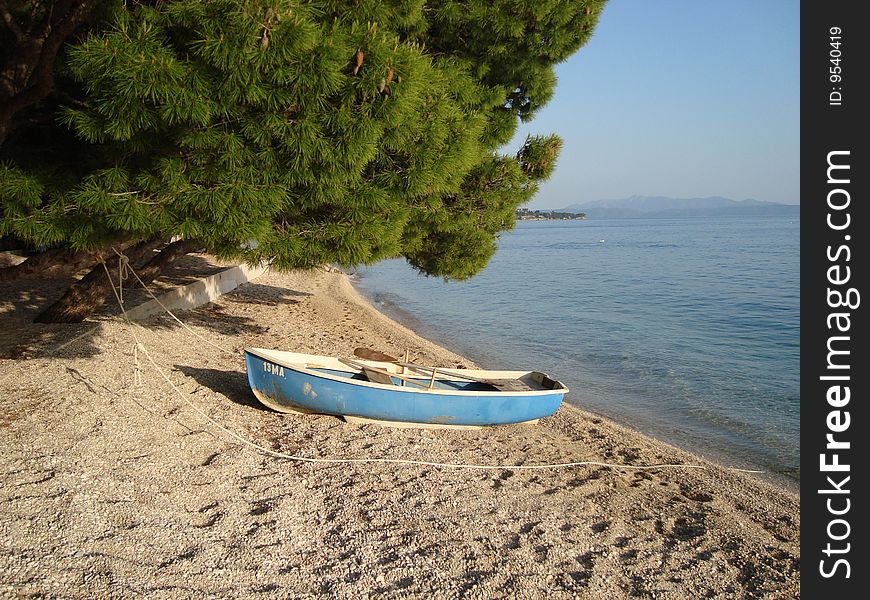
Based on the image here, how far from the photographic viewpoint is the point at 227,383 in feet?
26.5

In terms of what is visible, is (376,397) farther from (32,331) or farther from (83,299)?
(32,331)

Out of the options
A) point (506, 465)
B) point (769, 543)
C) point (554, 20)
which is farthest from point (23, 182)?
point (769, 543)

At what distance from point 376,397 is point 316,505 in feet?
6.50

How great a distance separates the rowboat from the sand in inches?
7.3

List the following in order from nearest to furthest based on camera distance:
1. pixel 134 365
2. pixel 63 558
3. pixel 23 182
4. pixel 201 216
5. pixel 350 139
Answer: pixel 63 558, pixel 350 139, pixel 201 216, pixel 23 182, pixel 134 365

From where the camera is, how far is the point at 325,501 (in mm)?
5203

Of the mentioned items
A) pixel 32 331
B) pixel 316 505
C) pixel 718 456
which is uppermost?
pixel 32 331

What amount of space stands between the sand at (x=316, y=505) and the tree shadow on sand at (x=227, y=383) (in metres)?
0.04

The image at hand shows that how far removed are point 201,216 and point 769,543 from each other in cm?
522

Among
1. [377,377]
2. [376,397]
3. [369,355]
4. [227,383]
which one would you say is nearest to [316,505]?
[376,397]

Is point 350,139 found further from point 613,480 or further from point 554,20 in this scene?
point 613,480

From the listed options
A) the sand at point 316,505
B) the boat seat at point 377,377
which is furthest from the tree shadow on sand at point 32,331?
the boat seat at point 377,377

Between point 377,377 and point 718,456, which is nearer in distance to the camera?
point 377,377

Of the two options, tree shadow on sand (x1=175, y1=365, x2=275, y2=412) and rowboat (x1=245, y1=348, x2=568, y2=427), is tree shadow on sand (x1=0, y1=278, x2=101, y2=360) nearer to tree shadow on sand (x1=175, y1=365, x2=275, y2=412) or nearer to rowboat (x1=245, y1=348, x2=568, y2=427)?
tree shadow on sand (x1=175, y1=365, x2=275, y2=412)
